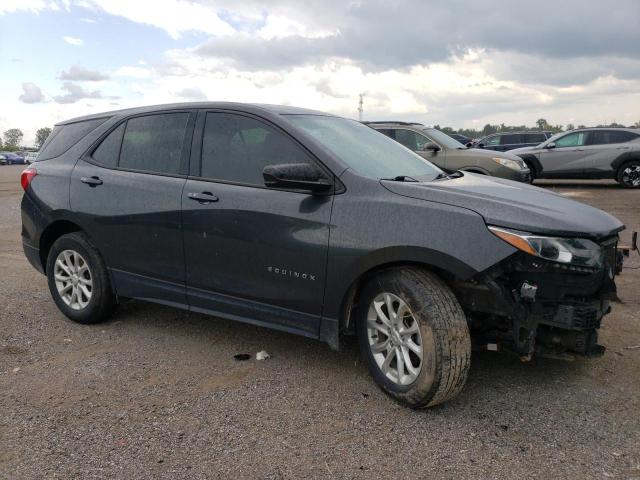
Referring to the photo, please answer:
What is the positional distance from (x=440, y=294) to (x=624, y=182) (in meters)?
13.7

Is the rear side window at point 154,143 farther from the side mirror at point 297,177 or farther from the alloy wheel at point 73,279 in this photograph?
the side mirror at point 297,177

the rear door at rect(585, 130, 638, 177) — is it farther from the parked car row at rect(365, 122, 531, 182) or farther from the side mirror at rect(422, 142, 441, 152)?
the side mirror at rect(422, 142, 441, 152)

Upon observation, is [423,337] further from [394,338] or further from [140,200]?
[140,200]

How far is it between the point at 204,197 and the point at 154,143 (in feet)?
2.63

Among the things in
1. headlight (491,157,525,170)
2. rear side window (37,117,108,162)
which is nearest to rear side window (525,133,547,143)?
headlight (491,157,525,170)

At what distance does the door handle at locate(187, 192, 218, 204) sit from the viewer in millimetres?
3912

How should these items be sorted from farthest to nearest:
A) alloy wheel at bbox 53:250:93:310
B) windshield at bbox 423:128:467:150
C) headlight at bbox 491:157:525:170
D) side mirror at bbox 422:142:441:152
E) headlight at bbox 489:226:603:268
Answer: windshield at bbox 423:128:467:150 < side mirror at bbox 422:142:441:152 < headlight at bbox 491:157:525:170 < alloy wheel at bbox 53:250:93:310 < headlight at bbox 489:226:603:268

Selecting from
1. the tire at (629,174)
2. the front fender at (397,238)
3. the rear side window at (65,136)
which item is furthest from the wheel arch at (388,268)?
the tire at (629,174)

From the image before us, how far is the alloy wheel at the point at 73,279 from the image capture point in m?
4.74

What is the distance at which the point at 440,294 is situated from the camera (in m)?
3.17

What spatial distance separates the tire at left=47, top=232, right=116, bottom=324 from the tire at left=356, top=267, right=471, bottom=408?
235cm

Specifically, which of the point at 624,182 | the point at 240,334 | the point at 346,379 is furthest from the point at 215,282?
the point at 624,182

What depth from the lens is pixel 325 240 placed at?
3.47 meters

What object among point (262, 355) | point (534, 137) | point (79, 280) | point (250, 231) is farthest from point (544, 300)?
point (534, 137)
